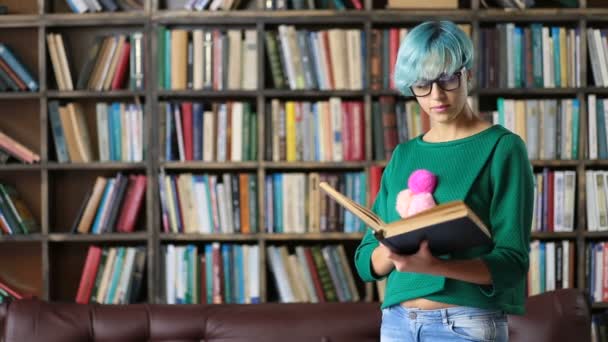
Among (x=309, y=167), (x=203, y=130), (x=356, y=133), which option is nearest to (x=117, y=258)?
(x=203, y=130)

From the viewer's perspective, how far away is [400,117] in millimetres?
3461

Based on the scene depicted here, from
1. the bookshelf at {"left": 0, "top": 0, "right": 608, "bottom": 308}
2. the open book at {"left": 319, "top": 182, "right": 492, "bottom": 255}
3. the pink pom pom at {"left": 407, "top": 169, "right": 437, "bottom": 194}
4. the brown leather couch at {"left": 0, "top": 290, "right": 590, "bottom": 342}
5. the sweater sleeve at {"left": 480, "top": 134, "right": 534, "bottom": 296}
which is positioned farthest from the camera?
the bookshelf at {"left": 0, "top": 0, "right": 608, "bottom": 308}

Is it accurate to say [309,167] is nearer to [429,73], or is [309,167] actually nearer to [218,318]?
[218,318]

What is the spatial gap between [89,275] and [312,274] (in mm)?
940

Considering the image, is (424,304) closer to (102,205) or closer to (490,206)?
(490,206)

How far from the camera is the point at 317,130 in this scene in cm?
347

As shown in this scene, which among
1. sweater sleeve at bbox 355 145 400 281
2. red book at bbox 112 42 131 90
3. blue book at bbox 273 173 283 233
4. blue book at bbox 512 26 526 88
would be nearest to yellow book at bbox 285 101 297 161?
blue book at bbox 273 173 283 233

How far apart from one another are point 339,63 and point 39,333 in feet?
5.62

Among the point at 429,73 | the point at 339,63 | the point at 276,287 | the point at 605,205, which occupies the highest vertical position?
the point at 339,63

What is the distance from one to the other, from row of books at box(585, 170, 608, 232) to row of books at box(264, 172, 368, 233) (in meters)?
0.93

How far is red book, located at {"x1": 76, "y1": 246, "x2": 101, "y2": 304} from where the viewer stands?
3490 mm

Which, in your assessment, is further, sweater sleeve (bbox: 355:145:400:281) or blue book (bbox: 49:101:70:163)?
blue book (bbox: 49:101:70:163)

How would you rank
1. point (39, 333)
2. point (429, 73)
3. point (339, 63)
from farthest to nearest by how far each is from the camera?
1. point (339, 63)
2. point (39, 333)
3. point (429, 73)

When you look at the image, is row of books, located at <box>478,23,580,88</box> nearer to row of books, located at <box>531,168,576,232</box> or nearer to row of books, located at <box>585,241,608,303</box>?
row of books, located at <box>531,168,576,232</box>
